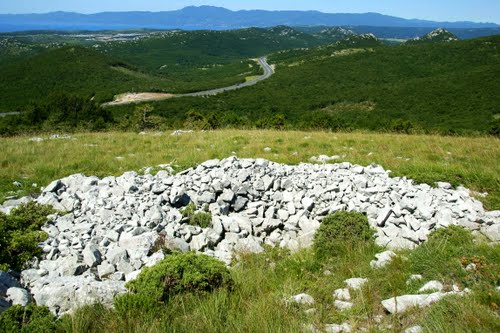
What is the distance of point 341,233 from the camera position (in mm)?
6547

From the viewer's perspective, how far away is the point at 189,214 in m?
7.64

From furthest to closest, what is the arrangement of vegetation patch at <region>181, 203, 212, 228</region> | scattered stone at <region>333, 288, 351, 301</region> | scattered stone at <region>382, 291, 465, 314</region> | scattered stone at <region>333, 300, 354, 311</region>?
vegetation patch at <region>181, 203, 212, 228</region> → scattered stone at <region>333, 288, 351, 301</region> → scattered stone at <region>333, 300, 354, 311</region> → scattered stone at <region>382, 291, 465, 314</region>

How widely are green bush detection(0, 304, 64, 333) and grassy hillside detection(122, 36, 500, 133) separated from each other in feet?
90.8

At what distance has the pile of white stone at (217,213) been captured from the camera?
5668 mm

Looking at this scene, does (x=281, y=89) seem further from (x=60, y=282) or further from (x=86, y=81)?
(x=60, y=282)

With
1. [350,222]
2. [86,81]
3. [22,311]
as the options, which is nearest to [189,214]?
[350,222]

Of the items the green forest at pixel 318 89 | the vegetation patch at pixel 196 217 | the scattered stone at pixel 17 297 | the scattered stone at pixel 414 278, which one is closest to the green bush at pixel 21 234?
the scattered stone at pixel 17 297

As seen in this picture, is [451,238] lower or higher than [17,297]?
lower

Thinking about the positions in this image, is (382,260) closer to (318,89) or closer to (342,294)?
(342,294)

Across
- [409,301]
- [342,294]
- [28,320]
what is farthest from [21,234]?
[409,301]

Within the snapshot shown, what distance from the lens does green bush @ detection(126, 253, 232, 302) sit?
4441 mm

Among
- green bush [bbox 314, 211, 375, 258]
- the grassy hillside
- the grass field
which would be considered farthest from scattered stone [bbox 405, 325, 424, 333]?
the grassy hillside

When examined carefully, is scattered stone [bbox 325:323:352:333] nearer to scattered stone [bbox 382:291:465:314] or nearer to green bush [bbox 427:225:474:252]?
scattered stone [bbox 382:291:465:314]

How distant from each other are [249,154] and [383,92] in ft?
259
